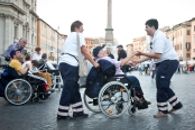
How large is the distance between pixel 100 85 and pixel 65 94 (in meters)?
0.71

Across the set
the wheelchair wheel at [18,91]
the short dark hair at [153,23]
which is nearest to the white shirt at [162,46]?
the short dark hair at [153,23]

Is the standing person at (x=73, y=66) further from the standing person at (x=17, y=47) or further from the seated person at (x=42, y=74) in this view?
the seated person at (x=42, y=74)

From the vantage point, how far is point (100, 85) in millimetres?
9047

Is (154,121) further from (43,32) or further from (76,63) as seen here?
(43,32)

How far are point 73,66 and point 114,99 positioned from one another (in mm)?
971

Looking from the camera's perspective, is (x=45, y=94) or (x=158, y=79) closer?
(x=158, y=79)

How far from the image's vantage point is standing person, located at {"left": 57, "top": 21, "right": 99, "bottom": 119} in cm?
884

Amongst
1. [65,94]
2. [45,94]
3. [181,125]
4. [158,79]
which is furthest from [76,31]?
[45,94]

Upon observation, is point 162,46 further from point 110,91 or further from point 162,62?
point 110,91

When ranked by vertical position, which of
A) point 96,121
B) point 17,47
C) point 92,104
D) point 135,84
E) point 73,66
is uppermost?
point 17,47

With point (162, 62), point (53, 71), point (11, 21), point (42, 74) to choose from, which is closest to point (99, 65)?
point (162, 62)

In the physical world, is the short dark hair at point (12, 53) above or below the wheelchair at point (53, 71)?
above

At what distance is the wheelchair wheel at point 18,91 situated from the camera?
11.4 metres

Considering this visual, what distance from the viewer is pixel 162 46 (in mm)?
8914
